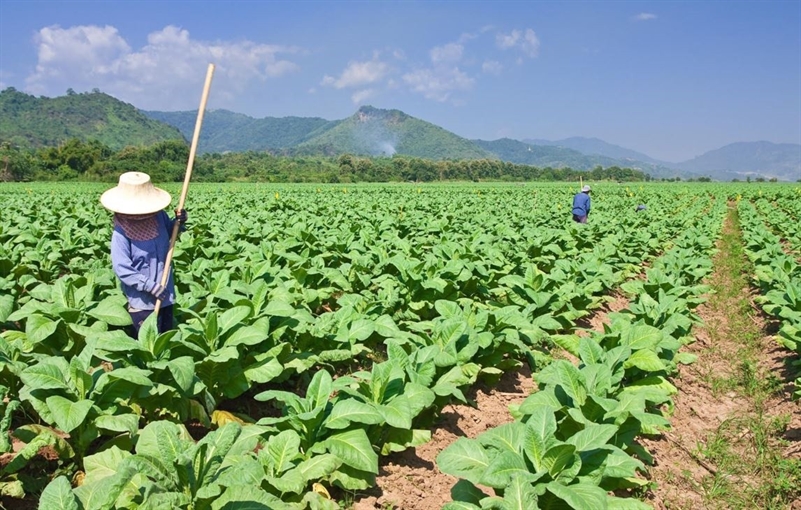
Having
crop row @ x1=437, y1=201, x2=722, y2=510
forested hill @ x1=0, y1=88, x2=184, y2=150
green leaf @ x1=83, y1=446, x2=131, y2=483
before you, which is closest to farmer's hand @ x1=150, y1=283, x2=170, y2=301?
green leaf @ x1=83, y1=446, x2=131, y2=483

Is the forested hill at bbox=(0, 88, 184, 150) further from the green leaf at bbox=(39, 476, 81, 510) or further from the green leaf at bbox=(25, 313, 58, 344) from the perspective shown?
the green leaf at bbox=(39, 476, 81, 510)

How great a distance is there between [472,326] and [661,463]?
169 centimetres

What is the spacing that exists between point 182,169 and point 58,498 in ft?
214

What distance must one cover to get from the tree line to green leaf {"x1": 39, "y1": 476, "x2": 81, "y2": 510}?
4840 centimetres

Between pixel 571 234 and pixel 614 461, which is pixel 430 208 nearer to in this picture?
pixel 571 234

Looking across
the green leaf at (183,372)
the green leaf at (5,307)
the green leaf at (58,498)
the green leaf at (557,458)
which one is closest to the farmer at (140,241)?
the green leaf at (5,307)

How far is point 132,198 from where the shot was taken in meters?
4.19

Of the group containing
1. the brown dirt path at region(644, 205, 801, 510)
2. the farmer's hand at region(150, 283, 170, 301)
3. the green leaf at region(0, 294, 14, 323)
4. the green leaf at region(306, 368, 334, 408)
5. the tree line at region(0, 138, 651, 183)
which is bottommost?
the brown dirt path at region(644, 205, 801, 510)

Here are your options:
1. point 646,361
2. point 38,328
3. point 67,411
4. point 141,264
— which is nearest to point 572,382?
point 646,361

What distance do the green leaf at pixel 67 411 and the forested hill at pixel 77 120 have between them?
153 meters

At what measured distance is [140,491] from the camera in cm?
216

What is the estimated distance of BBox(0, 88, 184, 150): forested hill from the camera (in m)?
146

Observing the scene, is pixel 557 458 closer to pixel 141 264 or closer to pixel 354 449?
pixel 354 449

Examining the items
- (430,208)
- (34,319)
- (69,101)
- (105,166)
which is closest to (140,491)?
(34,319)
